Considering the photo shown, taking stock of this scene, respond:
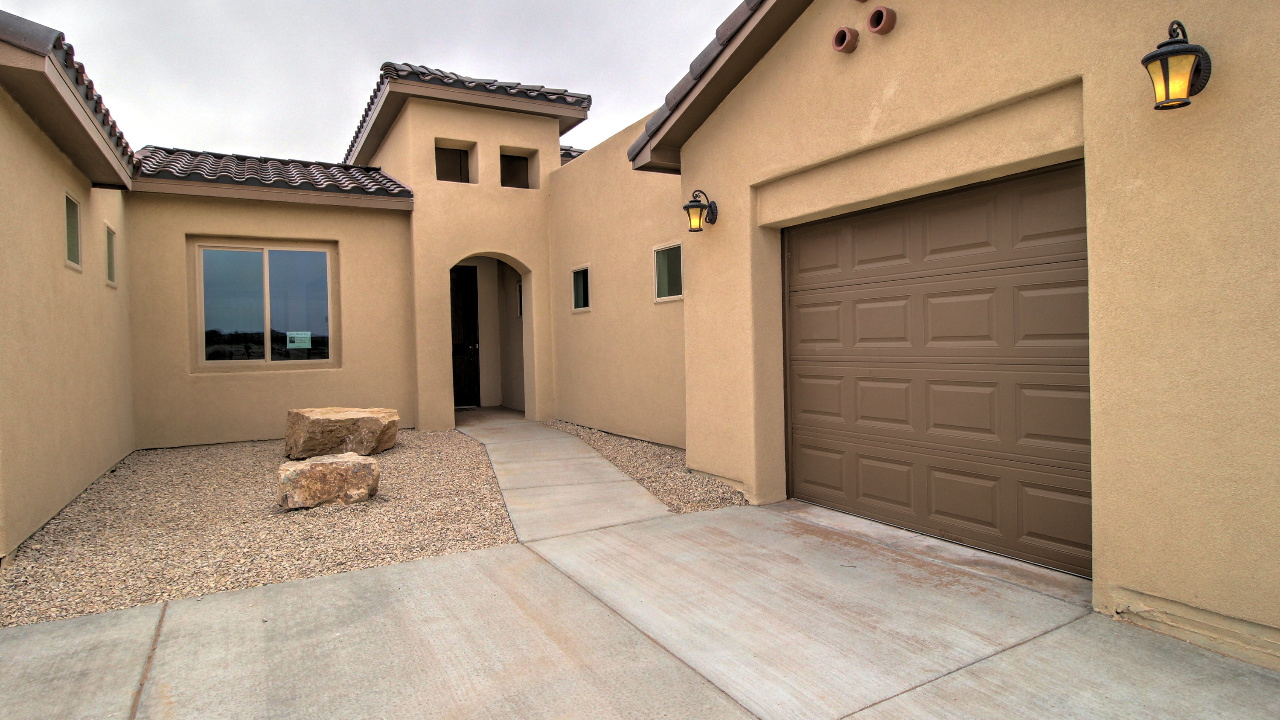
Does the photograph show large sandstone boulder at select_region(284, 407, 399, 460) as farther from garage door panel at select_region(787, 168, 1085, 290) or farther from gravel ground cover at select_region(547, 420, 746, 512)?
garage door panel at select_region(787, 168, 1085, 290)

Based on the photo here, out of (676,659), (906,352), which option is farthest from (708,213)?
(676,659)

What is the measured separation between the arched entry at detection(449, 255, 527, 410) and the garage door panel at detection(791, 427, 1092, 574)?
27.3ft

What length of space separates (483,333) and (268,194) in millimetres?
4650

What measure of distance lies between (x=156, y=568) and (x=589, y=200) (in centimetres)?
696

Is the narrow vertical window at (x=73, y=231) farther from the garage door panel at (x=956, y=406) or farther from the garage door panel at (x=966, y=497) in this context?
the garage door panel at (x=966, y=497)

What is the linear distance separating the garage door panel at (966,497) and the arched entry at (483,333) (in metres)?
8.31

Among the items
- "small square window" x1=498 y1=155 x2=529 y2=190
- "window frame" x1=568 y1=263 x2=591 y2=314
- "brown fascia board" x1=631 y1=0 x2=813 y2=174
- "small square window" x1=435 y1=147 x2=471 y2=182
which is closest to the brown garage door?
"brown fascia board" x1=631 y1=0 x2=813 y2=174

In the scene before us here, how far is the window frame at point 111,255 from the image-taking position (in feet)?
24.7

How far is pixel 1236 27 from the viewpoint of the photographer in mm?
2799

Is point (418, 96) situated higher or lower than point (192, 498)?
higher

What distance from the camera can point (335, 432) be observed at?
25.4 ft

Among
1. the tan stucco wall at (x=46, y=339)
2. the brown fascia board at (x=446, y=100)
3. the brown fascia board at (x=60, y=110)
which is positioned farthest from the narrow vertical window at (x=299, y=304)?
the brown fascia board at (x=60, y=110)

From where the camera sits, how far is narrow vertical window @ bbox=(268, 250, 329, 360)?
31.0 feet

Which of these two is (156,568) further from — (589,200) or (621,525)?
(589,200)
